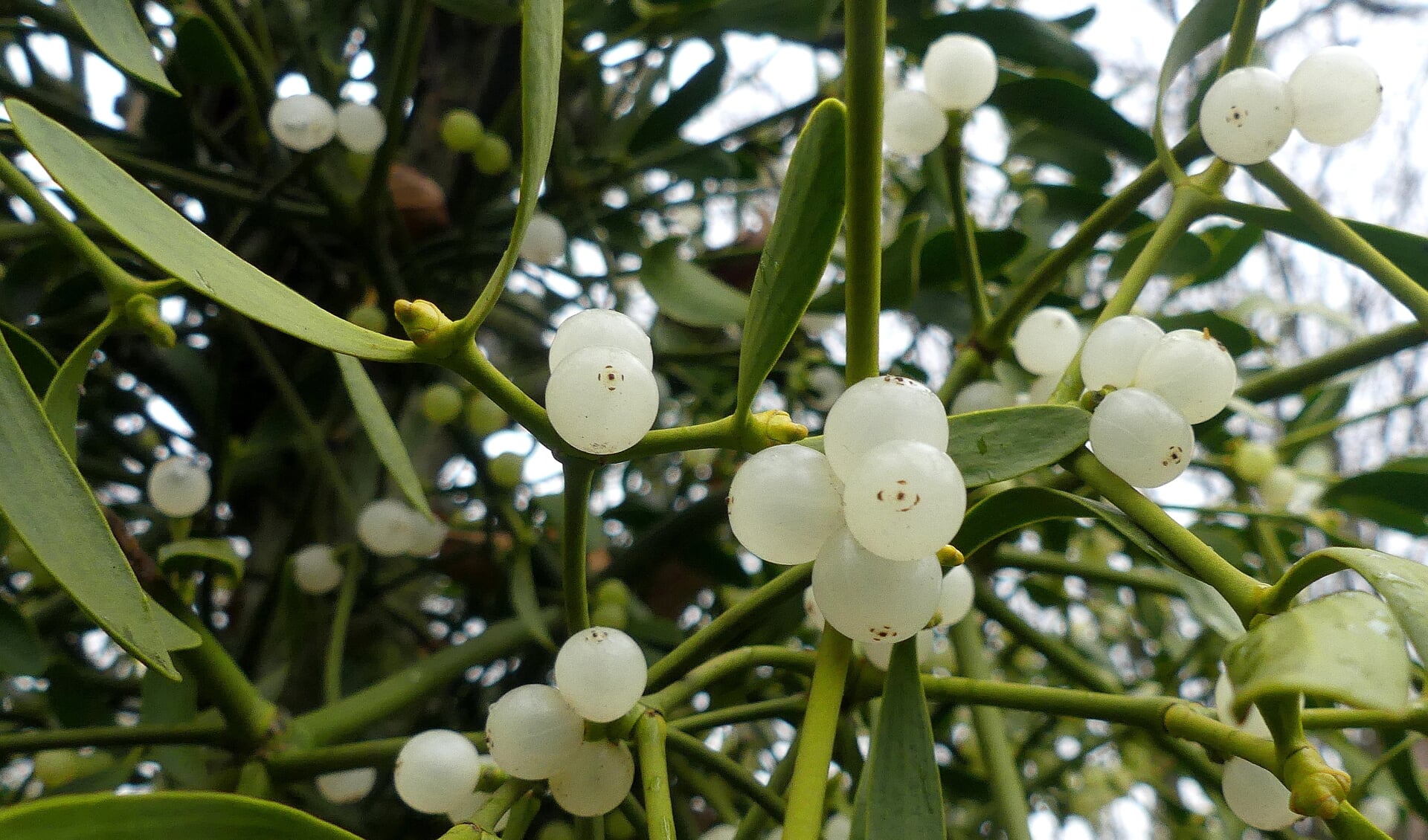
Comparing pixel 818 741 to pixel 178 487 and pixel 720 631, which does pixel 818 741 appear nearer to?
pixel 720 631

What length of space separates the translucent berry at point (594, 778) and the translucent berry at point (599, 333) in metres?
0.13

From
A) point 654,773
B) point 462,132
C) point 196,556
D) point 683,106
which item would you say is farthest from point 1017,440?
point 462,132

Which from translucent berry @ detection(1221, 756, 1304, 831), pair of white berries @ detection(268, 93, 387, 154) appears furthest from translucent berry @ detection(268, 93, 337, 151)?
translucent berry @ detection(1221, 756, 1304, 831)

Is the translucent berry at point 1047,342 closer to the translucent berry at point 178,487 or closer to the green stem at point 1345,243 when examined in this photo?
the green stem at point 1345,243

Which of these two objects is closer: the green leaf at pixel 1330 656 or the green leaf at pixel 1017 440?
the green leaf at pixel 1330 656

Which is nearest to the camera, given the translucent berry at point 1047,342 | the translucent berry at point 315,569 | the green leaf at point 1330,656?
the green leaf at point 1330,656

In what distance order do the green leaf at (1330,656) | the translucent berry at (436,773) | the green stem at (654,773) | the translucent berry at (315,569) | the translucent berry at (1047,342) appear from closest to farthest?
1. the green leaf at (1330,656)
2. the green stem at (654,773)
3. the translucent berry at (436,773)
4. the translucent berry at (1047,342)
5. the translucent berry at (315,569)

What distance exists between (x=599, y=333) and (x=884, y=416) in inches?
4.1

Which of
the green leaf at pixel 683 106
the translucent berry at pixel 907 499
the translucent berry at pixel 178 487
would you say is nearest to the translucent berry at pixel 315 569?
the translucent berry at pixel 178 487

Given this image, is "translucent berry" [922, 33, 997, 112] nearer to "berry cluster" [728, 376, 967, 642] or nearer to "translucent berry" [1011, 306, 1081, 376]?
"translucent berry" [1011, 306, 1081, 376]

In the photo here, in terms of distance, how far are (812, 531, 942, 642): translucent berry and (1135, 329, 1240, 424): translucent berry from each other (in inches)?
4.7

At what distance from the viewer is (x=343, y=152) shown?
2.55 feet

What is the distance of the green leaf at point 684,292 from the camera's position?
0.57 metres

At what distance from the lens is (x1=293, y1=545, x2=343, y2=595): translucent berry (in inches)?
29.0
